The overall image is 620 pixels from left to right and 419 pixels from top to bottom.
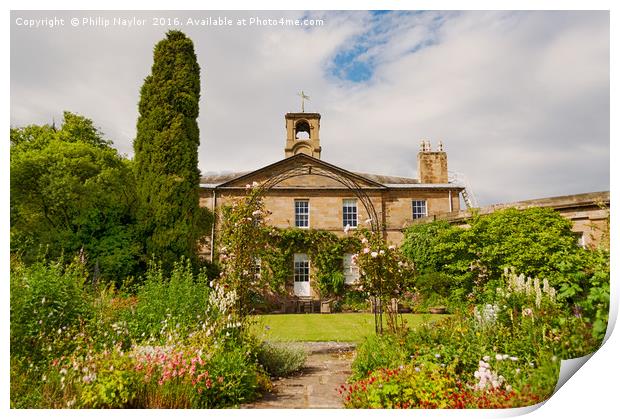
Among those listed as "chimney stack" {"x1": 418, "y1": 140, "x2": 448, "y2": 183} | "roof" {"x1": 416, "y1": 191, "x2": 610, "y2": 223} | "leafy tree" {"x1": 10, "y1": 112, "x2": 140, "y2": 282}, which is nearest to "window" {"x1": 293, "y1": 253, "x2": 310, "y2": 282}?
"chimney stack" {"x1": 418, "y1": 140, "x2": 448, "y2": 183}

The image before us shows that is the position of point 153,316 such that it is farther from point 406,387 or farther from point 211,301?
point 406,387

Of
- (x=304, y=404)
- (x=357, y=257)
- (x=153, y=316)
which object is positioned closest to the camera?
(x=304, y=404)

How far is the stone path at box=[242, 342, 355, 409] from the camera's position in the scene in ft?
15.1

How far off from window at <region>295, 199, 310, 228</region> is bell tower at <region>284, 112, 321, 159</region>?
220cm

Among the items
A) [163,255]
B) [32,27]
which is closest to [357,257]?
[163,255]

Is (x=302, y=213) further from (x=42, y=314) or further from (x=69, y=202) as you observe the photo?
(x=42, y=314)

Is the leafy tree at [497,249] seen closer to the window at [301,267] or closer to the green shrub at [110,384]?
the window at [301,267]

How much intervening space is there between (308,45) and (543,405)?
207 inches

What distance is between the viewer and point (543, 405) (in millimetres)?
4375

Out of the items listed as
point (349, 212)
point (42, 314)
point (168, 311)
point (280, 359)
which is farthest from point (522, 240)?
point (42, 314)

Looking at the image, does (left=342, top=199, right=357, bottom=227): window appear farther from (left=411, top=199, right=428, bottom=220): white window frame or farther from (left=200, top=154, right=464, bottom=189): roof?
(left=411, top=199, right=428, bottom=220): white window frame

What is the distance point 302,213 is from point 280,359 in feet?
41.7

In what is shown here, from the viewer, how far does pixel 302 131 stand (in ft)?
64.2

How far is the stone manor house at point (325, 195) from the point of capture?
1764 cm
